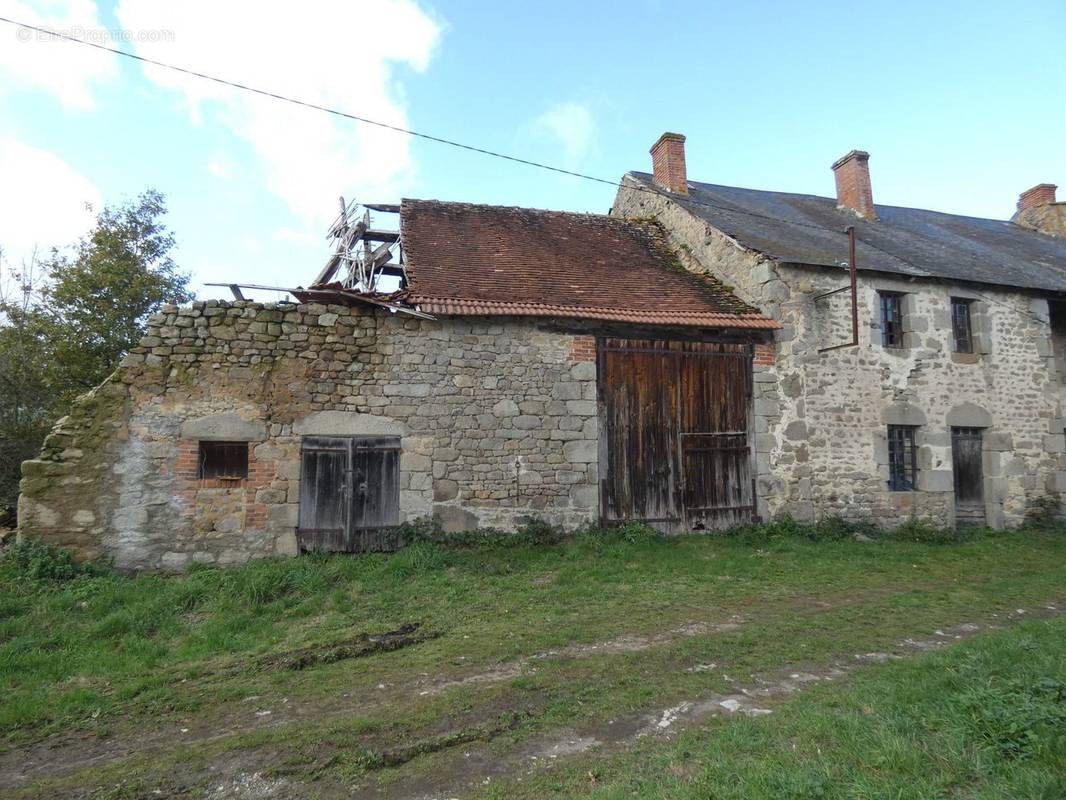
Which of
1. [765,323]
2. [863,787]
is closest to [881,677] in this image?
[863,787]

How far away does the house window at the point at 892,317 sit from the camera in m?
10.9

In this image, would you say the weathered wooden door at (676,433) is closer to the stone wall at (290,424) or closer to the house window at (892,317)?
the stone wall at (290,424)

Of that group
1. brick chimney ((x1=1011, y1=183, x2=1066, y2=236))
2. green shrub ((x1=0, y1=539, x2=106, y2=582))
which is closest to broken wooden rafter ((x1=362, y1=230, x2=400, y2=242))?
green shrub ((x1=0, y1=539, x2=106, y2=582))

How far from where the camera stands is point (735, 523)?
385 inches

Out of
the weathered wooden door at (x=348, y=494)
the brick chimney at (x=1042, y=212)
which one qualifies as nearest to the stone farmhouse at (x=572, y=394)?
the weathered wooden door at (x=348, y=494)

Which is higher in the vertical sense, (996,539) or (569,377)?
(569,377)

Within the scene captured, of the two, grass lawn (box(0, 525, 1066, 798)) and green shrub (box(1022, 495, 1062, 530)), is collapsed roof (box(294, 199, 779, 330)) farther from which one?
green shrub (box(1022, 495, 1062, 530))

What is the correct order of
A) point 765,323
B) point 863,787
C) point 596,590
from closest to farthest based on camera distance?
point 863,787, point 596,590, point 765,323

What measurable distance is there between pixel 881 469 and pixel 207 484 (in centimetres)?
1024

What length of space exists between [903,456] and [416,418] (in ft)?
27.3

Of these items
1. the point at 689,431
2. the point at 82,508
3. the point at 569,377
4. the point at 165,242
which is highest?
the point at 165,242

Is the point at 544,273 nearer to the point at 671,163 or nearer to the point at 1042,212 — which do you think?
the point at 671,163

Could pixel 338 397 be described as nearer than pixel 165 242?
Yes

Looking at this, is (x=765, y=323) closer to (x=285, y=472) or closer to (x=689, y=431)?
(x=689, y=431)
